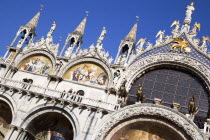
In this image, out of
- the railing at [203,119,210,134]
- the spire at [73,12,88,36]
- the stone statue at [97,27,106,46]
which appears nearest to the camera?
the railing at [203,119,210,134]

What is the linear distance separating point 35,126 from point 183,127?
31.2ft

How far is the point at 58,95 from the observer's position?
18.6 m

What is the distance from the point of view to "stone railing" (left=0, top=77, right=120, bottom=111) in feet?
57.7

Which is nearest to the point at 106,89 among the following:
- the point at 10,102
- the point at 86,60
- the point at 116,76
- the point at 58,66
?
the point at 116,76

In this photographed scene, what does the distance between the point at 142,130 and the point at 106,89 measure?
4.30m

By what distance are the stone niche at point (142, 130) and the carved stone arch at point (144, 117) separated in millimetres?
116

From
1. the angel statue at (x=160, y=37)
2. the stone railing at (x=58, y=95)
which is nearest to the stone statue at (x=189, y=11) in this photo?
the angel statue at (x=160, y=37)

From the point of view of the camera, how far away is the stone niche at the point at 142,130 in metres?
16.0

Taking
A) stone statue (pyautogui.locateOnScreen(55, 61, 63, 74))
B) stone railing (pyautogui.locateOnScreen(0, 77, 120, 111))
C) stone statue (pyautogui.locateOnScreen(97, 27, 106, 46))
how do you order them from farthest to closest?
stone statue (pyautogui.locateOnScreen(97, 27, 106, 46)), stone statue (pyautogui.locateOnScreen(55, 61, 63, 74)), stone railing (pyautogui.locateOnScreen(0, 77, 120, 111))

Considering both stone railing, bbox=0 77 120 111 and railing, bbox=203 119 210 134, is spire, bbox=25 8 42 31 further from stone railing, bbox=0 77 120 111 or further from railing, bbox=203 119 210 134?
railing, bbox=203 119 210 134

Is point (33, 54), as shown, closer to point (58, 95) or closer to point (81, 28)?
point (81, 28)

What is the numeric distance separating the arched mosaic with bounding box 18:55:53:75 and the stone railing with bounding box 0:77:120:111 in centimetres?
215

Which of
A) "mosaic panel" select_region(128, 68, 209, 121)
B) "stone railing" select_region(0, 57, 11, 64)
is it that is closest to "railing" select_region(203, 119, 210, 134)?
"mosaic panel" select_region(128, 68, 209, 121)

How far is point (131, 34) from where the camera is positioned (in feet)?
73.2
